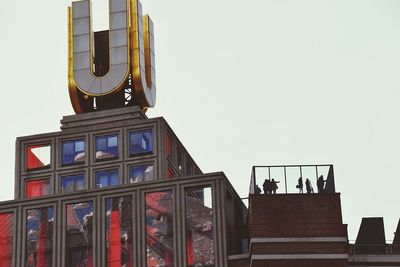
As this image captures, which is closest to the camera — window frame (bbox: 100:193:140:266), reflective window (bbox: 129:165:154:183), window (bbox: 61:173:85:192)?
window frame (bbox: 100:193:140:266)

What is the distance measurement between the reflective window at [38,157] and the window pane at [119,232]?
13297 millimetres

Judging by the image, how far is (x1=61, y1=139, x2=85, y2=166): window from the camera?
11969 centimetres

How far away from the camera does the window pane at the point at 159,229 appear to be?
105625mm

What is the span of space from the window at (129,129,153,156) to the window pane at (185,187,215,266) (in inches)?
492

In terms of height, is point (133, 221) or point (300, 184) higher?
point (300, 184)

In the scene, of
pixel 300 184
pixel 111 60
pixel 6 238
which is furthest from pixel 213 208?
pixel 111 60

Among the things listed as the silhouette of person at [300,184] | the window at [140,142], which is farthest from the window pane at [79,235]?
the silhouette of person at [300,184]

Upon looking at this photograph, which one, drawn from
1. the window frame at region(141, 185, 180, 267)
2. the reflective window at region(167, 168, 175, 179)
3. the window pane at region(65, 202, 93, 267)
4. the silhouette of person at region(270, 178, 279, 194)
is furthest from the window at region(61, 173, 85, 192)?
the silhouette of person at region(270, 178, 279, 194)

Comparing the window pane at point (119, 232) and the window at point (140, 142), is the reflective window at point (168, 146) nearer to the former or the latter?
the window at point (140, 142)

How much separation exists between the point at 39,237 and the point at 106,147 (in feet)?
43.0

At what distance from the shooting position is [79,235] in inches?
4286

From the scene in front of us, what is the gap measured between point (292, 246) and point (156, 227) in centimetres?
1498

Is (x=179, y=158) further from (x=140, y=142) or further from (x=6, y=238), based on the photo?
(x=6, y=238)

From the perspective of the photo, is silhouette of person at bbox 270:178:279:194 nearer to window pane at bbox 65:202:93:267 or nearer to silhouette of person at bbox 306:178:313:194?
silhouette of person at bbox 306:178:313:194
